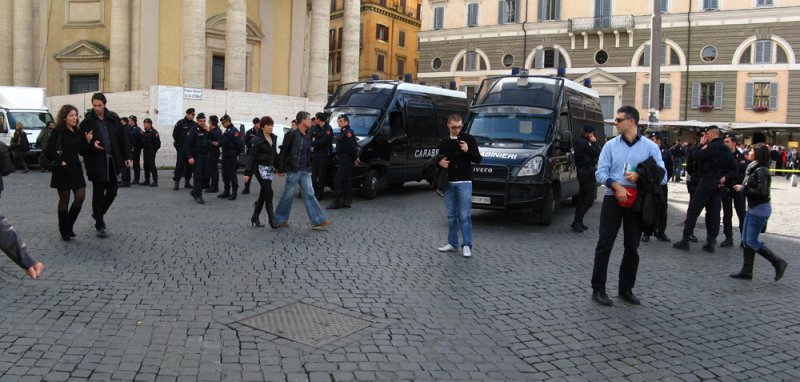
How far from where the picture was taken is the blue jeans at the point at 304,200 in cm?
1049

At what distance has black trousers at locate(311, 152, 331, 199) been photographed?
562 inches

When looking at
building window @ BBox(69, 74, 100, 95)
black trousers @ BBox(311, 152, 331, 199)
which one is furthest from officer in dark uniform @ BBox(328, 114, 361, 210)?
building window @ BBox(69, 74, 100, 95)

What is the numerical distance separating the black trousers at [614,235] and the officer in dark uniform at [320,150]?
8.27m

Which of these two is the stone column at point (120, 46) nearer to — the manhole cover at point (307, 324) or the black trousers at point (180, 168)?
the black trousers at point (180, 168)

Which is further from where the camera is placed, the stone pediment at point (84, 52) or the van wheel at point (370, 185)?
the stone pediment at point (84, 52)

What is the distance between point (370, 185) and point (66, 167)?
7.77 m

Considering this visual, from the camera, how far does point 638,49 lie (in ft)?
158

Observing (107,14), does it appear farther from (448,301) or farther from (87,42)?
(448,301)

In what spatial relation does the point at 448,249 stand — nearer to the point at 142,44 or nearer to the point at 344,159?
the point at 344,159

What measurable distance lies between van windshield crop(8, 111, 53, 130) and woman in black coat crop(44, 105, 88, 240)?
15.9 meters

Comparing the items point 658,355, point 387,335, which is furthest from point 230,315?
point 658,355

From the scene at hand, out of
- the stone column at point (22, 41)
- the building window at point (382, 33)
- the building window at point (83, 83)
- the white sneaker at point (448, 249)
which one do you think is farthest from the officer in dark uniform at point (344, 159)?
the building window at point (382, 33)

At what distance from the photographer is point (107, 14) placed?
3369 cm

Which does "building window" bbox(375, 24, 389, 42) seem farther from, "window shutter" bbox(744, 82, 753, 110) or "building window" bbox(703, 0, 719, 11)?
"window shutter" bbox(744, 82, 753, 110)
